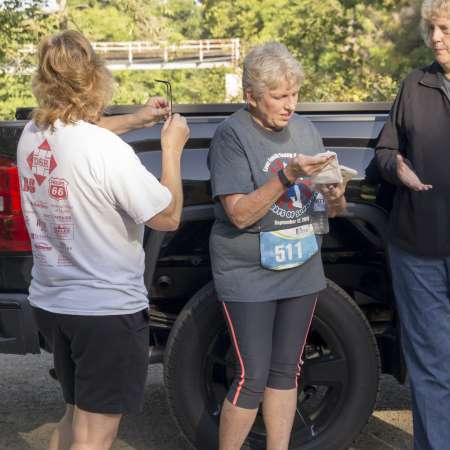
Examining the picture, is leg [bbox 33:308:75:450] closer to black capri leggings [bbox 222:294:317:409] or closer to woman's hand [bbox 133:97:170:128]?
black capri leggings [bbox 222:294:317:409]

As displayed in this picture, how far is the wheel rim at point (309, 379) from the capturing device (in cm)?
346

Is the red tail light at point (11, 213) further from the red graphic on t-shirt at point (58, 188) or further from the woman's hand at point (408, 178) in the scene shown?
the woman's hand at point (408, 178)

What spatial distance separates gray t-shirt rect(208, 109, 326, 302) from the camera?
302 centimetres

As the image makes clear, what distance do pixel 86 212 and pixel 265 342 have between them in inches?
37.6

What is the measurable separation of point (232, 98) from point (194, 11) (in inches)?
2742

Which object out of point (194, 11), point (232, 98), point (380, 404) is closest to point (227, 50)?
point (232, 98)

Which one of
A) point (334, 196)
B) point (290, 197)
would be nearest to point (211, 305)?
point (290, 197)

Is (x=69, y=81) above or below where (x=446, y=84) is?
above

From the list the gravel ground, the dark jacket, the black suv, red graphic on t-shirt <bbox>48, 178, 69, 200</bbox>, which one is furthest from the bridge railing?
red graphic on t-shirt <bbox>48, 178, 69, 200</bbox>

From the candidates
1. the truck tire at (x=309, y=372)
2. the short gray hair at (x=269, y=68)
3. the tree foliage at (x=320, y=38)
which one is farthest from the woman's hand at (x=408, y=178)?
the tree foliage at (x=320, y=38)

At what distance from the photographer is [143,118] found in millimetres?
3141

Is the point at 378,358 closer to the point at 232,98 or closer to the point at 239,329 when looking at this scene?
the point at 239,329

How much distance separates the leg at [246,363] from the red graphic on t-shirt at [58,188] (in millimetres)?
875

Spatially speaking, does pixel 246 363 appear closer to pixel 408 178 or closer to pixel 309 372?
pixel 309 372
